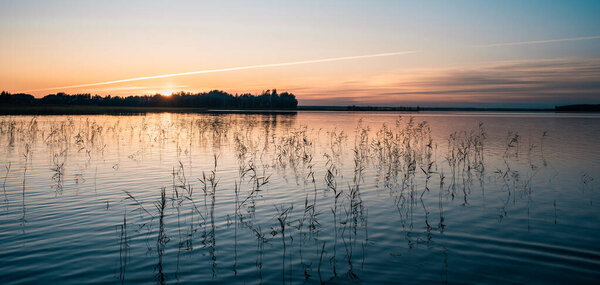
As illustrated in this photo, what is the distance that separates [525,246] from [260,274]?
5.19m

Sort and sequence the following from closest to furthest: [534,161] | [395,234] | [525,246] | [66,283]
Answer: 1. [66,283]
2. [525,246]
3. [395,234]
4. [534,161]

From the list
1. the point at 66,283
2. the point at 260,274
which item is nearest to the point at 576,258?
the point at 260,274

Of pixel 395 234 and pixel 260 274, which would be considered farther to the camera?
pixel 395 234

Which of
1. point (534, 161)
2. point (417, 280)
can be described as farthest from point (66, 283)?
point (534, 161)

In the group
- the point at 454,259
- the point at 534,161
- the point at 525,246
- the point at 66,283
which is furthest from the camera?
the point at 534,161

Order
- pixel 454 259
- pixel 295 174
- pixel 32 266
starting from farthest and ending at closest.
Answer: pixel 295 174 < pixel 454 259 < pixel 32 266

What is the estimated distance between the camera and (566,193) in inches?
481

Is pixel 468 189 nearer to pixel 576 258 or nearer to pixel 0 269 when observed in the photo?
pixel 576 258

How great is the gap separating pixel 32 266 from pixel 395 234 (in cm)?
662

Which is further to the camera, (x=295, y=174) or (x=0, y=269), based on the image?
(x=295, y=174)

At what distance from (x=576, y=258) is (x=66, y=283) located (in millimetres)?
8476

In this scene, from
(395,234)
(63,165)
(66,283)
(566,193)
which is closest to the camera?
(66,283)

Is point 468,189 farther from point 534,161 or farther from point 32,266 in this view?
point 32,266

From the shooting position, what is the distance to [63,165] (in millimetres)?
16391
